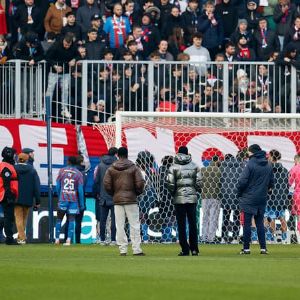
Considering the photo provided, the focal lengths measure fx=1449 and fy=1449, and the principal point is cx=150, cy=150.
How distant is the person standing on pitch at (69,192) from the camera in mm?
31875

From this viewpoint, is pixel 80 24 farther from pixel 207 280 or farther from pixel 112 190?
pixel 207 280

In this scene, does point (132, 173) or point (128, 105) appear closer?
point (132, 173)

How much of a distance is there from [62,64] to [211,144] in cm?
399

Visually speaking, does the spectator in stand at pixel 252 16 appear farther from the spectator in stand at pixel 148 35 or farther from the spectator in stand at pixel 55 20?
the spectator in stand at pixel 55 20

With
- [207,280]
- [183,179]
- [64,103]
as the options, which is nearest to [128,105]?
[64,103]

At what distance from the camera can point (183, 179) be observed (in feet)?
84.8

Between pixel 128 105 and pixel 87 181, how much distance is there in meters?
2.17

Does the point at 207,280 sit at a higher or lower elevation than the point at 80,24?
lower

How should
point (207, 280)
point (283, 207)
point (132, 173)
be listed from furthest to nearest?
point (283, 207) → point (132, 173) → point (207, 280)

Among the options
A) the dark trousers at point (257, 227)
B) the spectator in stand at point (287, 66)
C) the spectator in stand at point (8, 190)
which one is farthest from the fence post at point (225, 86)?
the dark trousers at point (257, 227)

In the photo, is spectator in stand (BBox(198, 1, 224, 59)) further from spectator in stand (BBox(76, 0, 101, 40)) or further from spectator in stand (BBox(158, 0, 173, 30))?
spectator in stand (BBox(76, 0, 101, 40))

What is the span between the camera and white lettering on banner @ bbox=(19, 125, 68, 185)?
1345 inches

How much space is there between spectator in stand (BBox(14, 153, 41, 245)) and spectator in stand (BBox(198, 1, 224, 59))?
595 cm

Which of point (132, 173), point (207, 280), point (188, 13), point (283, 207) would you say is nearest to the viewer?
point (207, 280)
